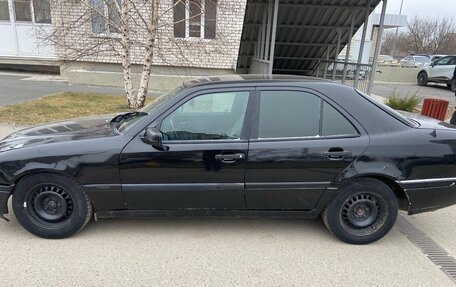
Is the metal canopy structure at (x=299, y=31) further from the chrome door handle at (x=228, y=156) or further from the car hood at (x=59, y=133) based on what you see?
the chrome door handle at (x=228, y=156)

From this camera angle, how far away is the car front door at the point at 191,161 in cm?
305

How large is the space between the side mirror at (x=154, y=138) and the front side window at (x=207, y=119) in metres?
0.10

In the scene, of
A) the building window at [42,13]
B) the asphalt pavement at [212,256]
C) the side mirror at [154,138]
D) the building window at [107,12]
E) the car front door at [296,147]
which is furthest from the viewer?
the building window at [42,13]

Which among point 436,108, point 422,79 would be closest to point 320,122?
point 436,108

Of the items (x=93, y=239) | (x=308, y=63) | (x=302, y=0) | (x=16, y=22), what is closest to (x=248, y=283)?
(x=93, y=239)

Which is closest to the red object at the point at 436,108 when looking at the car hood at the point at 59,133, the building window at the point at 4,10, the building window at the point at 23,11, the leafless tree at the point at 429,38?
the car hood at the point at 59,133

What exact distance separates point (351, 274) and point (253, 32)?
9626 mm

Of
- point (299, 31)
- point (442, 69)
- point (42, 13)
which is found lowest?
point (442, 69)

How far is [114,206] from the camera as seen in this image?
10.4 feet

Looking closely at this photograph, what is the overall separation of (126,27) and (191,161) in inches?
219

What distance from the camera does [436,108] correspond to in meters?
7.85

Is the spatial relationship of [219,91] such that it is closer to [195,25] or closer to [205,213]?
[205,213]

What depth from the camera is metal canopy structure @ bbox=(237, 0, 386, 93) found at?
926 centimetres

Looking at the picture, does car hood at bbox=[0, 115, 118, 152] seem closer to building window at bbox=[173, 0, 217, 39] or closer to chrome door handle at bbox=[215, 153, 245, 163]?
chrome door handle at bbox=[215, 153, 245, 163]
